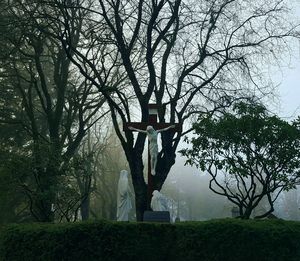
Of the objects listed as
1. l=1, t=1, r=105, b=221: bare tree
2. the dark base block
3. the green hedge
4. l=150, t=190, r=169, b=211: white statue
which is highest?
l=1, t=1, r=105, b=221: bare tree

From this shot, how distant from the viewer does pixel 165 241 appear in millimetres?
10625

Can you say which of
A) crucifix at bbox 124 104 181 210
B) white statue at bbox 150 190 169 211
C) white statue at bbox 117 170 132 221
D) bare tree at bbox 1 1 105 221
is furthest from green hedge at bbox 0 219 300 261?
bare tree at bbox 1 1 105 221

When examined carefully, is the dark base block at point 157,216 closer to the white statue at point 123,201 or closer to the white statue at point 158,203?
the white statue at point 158,203

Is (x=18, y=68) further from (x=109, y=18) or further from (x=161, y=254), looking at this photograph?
(x=161, y=254)

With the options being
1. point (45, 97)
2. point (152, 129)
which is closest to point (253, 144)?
point (152, 129)

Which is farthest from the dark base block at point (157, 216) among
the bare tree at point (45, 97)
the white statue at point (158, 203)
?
the bare tree at point (45, 97)

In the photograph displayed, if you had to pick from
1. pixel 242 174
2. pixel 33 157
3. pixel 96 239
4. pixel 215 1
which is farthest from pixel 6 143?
pixel 96 239

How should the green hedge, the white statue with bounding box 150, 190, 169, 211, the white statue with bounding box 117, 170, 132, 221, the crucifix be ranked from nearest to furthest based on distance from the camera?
the green hedge
the white statue with bounding box 150, 190, 169, 211
the crucifix
the white statue with bounding box 117, 170, 132, 221

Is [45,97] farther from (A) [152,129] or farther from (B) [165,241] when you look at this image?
(B) [165,241]

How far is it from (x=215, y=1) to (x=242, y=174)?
823 cm

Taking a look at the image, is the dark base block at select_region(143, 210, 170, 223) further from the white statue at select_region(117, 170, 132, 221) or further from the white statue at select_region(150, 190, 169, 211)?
the white statue at select_region(117, 170, 132, 221)

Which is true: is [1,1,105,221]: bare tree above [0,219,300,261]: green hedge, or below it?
above

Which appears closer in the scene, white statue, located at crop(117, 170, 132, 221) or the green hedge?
the green hedge

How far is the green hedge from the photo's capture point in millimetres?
10227
